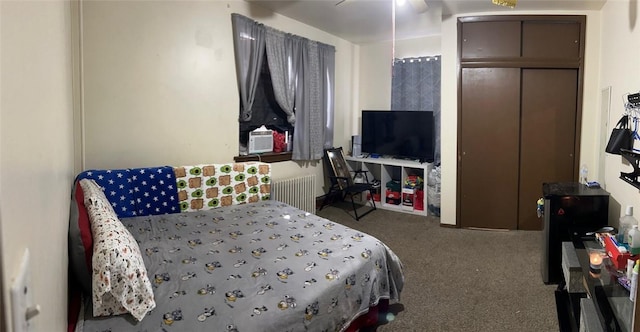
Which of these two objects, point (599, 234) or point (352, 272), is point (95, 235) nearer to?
point (352, 272)

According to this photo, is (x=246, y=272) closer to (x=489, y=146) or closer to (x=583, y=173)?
(x=489, y=146)

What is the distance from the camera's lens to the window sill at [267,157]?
3.95 metres

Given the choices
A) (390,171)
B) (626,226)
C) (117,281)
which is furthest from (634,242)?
(390,171)

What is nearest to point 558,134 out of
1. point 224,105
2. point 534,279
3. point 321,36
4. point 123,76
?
point 534,279

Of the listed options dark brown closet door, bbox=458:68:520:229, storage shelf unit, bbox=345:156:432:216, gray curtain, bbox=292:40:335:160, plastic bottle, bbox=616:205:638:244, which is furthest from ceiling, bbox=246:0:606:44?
plastic bottle, bbox=616:205:638:244

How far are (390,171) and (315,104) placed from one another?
1.54 m

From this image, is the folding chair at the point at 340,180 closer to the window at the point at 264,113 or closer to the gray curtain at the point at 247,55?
the window at the point at 264,113

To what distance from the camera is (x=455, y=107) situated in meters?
4.24

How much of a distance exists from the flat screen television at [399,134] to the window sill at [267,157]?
1.44 meters

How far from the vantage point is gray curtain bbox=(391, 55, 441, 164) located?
5141 millimetres

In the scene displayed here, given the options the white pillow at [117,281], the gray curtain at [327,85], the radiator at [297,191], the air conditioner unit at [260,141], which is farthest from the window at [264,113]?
the white pillow at [117,281]

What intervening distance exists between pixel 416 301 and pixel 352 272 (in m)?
0.88

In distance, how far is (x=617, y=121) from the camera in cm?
303

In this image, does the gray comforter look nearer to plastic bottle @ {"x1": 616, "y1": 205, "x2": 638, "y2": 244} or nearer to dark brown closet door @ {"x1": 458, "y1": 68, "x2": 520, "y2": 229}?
plastic bottle @ {"x1": 616, "y1": 205, "x2": 638, "y2": 244}
